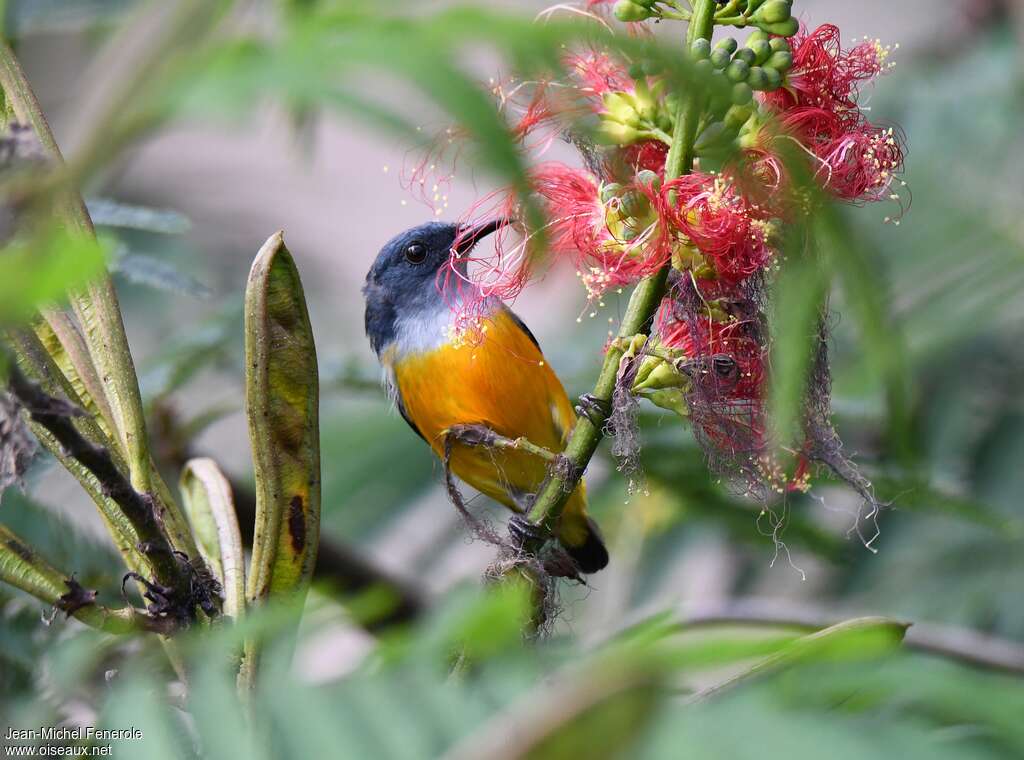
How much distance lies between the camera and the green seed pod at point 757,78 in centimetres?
145

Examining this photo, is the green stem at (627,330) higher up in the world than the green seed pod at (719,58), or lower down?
lower down

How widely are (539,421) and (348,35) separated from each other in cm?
227

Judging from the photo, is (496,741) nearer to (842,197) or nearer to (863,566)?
(842,197)

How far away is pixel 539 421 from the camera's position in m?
2.88

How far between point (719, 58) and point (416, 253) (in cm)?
190

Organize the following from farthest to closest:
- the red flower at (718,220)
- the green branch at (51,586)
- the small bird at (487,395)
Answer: the small bird at (487,395) < the red flower at (718,220) < the green branch at (51,586)

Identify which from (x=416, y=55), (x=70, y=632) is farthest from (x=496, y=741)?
(x=70, y=632)

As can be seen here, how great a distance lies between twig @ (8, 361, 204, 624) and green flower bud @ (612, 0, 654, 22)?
908 mm

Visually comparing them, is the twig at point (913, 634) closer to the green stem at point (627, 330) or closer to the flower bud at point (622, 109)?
the green stem at point (627, 330)

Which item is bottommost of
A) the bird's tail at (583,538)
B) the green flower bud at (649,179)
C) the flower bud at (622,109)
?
the bird's tail at (583,538)

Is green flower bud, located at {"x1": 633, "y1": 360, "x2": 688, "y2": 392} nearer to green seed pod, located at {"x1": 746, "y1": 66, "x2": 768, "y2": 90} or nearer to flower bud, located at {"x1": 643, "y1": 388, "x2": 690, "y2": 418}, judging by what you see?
flower bud, located at {"x1": 643, "y1": 388, "x2": 690, "y2": 418}

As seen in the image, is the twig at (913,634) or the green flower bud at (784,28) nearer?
the green flower bud at (784,28)

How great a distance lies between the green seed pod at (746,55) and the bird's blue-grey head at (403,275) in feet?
5.83

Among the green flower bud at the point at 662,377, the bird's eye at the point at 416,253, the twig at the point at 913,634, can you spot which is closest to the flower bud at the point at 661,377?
the green flower bud at the point at 662,377
